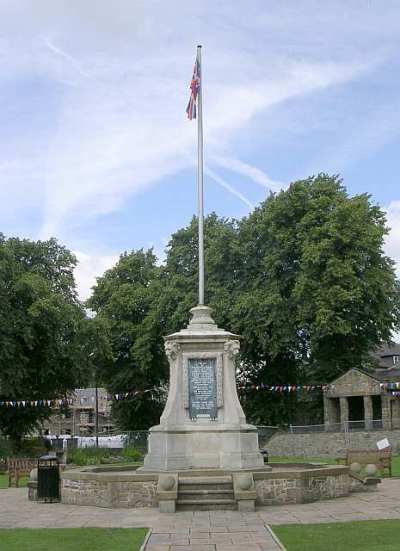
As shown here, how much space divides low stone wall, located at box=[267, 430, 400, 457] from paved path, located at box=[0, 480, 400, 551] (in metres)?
25.8

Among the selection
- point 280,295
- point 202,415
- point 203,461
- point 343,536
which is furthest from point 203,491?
point 280,295

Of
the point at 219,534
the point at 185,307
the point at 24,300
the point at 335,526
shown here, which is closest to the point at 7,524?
the point at 219,534

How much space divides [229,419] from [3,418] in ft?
93.5

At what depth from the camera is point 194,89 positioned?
22375 millimetres

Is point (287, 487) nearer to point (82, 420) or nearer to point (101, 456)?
point (101, 456)

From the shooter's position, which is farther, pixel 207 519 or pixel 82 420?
pixel 82 420

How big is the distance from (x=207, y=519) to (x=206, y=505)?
155 cm

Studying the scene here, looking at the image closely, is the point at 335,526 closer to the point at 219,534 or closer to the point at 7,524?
the point at 219,534

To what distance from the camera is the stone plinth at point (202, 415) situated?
1814cm

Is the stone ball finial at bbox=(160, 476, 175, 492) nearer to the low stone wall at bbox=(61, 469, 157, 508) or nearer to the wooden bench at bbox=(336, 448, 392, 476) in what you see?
the low stone wall at bbox=(61, 469, 157, 508)

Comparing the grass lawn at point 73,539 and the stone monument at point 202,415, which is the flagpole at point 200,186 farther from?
the grass lawn at point 73,539

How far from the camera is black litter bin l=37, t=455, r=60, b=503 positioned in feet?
58.4

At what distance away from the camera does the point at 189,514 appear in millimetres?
14539

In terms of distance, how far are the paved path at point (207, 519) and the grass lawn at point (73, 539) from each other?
37 centimetres
